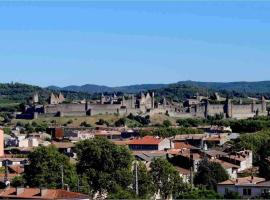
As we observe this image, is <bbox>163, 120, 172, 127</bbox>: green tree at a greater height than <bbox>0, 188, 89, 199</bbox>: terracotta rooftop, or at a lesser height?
greater

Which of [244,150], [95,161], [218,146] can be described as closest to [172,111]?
[218,146]

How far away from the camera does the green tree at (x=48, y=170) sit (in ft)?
138

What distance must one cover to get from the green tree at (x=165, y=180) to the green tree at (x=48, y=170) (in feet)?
13.5

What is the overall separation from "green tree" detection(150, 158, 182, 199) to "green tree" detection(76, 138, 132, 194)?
1.33 metres

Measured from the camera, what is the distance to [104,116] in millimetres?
131625

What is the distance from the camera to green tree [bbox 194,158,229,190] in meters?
50.0

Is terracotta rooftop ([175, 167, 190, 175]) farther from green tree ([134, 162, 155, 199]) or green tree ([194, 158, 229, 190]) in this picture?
green tree ([134, 162, 155, 199])

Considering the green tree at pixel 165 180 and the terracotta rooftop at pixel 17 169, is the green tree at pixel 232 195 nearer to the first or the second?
the green tree at pixel 165 180

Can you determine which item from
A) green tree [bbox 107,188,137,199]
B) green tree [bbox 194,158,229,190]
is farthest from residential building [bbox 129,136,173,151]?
green tree [bbox 107,188,137,199]

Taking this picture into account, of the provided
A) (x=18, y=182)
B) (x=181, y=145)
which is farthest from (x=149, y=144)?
(x=18, y=182)

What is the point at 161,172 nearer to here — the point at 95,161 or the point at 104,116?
the point at 95,161

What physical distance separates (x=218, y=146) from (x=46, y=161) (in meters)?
38.0

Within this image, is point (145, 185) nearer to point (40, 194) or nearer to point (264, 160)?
point (40, 194)

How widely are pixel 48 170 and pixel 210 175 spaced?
10.8 meters
